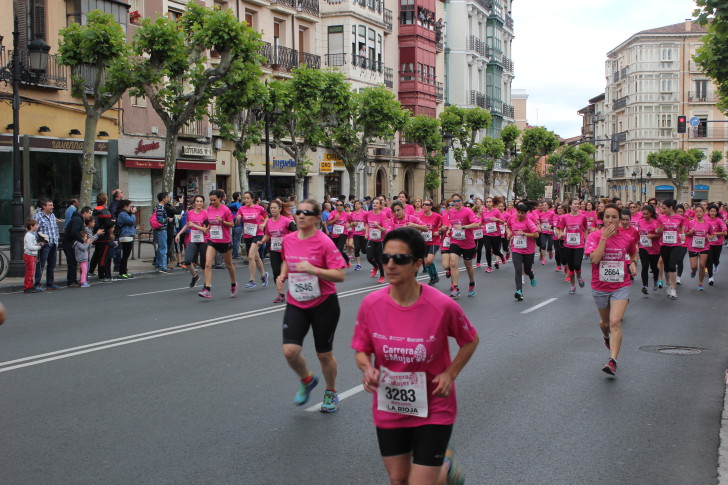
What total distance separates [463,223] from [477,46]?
55515mm

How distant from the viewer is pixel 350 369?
8906mm

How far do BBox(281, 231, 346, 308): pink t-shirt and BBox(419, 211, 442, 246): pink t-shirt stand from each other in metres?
9.44

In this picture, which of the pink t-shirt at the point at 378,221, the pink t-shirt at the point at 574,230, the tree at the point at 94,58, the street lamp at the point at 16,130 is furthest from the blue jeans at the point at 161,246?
the pink t-shirt at the point at 574,230

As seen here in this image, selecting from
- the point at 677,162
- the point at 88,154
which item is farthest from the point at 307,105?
the point at 677,162

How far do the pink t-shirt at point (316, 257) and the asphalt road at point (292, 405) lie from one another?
95 centimetres

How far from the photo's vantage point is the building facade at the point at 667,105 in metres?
91.8

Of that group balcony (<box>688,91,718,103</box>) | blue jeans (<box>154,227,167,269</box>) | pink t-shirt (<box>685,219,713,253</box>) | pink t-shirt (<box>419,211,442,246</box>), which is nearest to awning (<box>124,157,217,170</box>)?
blue jeans (<box>154,227,167,269</box>)

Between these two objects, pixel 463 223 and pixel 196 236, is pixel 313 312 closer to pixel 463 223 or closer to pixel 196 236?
pixel 463 223

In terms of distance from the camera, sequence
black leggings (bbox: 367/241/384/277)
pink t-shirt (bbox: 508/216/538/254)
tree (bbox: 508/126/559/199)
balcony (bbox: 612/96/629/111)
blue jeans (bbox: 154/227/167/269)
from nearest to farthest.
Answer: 1. pink t-shirt (bbox: 508/216/538/254)
2. black leggings (bbox: 367/241/384/277)
3. blue jeans (bbox: 154/227/167/269)
4. tree (bbox: 508/126/559/199)
5. balcony (bbox: 612/96/629/111)

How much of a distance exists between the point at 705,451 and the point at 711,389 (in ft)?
7.33

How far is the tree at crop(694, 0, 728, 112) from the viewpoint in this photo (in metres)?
12.6

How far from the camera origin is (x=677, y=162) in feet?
290

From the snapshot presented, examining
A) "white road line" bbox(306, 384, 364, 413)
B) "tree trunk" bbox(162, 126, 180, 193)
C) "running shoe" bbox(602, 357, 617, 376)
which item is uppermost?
"tree trunk" bbox(162, 126, 180, 193)

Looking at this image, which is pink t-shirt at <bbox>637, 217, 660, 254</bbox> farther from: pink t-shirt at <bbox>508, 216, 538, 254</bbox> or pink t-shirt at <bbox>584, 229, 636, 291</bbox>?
pink t-shirt at <bbox>584, 229, 636, 291</bbox>
